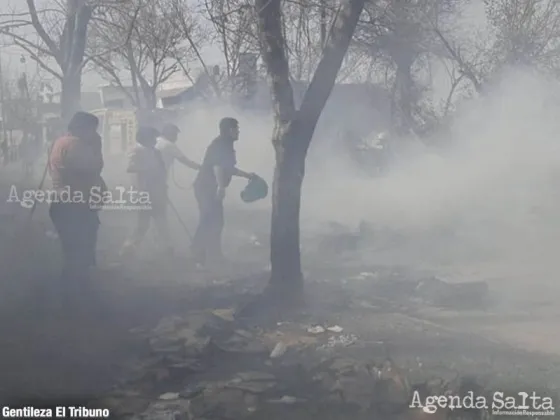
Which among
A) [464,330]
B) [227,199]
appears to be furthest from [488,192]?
[464,330]

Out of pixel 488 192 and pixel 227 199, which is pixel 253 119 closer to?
pixel 227 199

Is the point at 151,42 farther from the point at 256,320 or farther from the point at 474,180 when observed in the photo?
the point at 256,320

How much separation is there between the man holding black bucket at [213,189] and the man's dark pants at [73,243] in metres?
2.27

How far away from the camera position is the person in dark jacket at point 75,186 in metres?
6.82

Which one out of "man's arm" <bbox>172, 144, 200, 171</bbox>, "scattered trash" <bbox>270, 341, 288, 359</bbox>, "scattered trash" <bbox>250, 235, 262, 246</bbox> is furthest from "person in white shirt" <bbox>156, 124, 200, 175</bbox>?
"scattered trash" <bbox>270, 341, 288, 359</bbox>

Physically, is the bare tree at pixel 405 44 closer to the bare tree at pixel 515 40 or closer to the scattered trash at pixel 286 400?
the bare tree at pixel 515 40

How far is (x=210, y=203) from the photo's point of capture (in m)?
9.23

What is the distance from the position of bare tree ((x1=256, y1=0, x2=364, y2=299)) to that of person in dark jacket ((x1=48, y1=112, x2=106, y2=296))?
5.27 feet

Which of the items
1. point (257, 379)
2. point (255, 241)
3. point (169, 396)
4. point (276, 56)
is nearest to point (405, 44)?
point (255, 241)

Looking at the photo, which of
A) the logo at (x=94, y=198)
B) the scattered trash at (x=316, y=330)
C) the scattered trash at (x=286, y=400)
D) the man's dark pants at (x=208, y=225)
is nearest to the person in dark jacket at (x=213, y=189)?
the man's dark pants at (x=208, y=225)

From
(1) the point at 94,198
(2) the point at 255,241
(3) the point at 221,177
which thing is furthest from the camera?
(2) the point at 255,241

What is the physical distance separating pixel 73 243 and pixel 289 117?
7.07ft

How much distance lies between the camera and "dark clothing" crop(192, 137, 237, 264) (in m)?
9.13

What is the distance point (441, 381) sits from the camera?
498cm
